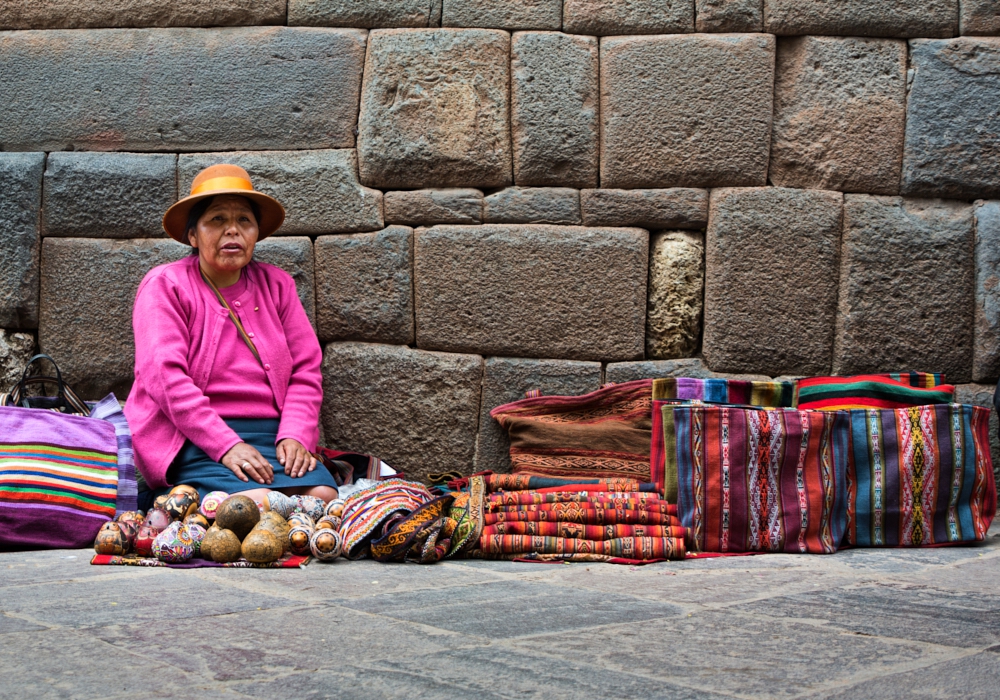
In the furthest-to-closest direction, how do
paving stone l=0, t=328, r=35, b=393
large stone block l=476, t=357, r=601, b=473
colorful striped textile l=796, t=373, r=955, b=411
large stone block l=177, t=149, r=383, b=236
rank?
paving stone l=0, t=328, r=35, b=393
large stone block l=177, t=149, r=383, b=236
large stone block l=476, t=357, r=601, b=473
colorful striped textile l=796, t=373, r=955, b=411

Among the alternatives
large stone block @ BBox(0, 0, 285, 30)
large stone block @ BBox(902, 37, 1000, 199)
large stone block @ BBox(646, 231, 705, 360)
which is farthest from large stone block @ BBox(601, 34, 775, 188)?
large stone block @ BBox(0, 0, 285, 30)

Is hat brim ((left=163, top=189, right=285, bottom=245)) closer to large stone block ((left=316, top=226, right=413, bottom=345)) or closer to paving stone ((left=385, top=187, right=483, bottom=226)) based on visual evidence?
Result: large stone block ((left=316, top=226, right=413, bottom=345))

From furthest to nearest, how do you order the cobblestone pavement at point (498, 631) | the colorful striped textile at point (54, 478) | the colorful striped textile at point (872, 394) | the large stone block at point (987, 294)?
the large stone block at point (987, 294), the colorful striped textile at point (872, 394), the colorful striped textile at point (54, 478), the cobblestone pavement at point (498, 631)

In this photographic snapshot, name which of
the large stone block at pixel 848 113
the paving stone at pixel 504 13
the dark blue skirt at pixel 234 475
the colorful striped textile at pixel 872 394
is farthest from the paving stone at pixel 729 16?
the dark blue skirt at pixel 234 475

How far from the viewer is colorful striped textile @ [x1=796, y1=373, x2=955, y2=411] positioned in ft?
11.6

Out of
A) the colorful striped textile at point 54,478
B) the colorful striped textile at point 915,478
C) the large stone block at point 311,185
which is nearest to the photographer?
the colorful striped textile at point 54,478

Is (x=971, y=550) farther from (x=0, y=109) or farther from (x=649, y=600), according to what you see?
(x=0, y=109)

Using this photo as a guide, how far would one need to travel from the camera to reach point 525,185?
4.05m

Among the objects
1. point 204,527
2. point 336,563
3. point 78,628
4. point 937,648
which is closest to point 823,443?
point 937,648

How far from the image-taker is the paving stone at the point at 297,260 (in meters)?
4.10

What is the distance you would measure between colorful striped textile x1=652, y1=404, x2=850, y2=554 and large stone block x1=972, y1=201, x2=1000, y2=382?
1.01 meters

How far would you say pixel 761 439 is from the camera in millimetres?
3270

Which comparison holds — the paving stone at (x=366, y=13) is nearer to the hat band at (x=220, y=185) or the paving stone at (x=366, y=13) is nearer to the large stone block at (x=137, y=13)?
the large stone block at (x=137, y=13)

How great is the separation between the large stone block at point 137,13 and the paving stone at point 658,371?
6.86 feet
